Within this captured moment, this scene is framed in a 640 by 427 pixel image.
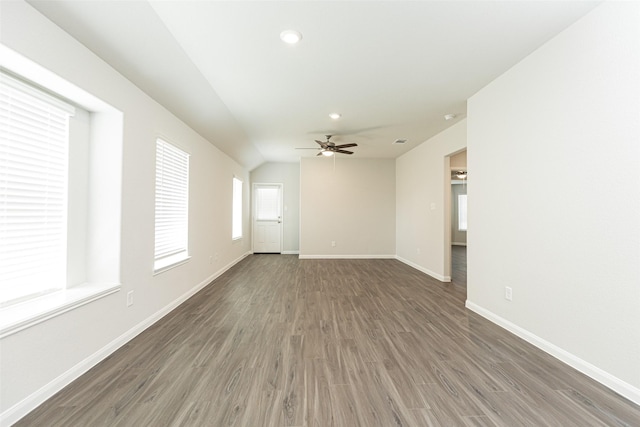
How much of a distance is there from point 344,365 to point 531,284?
1867 mm

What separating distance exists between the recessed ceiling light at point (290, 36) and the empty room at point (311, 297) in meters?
0.02

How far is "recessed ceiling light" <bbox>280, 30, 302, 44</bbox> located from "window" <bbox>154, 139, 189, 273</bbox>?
75.4 inches

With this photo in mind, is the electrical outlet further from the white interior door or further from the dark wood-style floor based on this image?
the white interior door

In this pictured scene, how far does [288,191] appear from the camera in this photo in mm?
7891

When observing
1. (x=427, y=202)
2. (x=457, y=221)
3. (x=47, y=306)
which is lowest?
(x=47, y=306)

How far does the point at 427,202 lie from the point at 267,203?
4.60 meters

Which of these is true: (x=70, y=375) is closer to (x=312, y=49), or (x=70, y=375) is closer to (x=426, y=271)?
(x=312, y=49)

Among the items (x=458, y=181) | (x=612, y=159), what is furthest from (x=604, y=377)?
(x=458, y=181)

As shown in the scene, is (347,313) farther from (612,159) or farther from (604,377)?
(612,159)

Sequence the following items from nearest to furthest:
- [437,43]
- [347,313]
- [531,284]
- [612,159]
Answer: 1. [612,159]
2. [437,43]
3. [531,284]
4. [347,313]

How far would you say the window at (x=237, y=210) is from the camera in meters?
6.33

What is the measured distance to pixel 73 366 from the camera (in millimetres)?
1838

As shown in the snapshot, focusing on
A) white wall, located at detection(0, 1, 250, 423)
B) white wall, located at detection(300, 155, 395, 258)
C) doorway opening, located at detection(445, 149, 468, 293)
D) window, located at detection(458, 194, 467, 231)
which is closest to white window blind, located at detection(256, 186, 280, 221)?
white wall, located at detection(300, 155, 395, 258)

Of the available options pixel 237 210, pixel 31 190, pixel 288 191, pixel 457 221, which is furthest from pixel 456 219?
pixel 31 190
